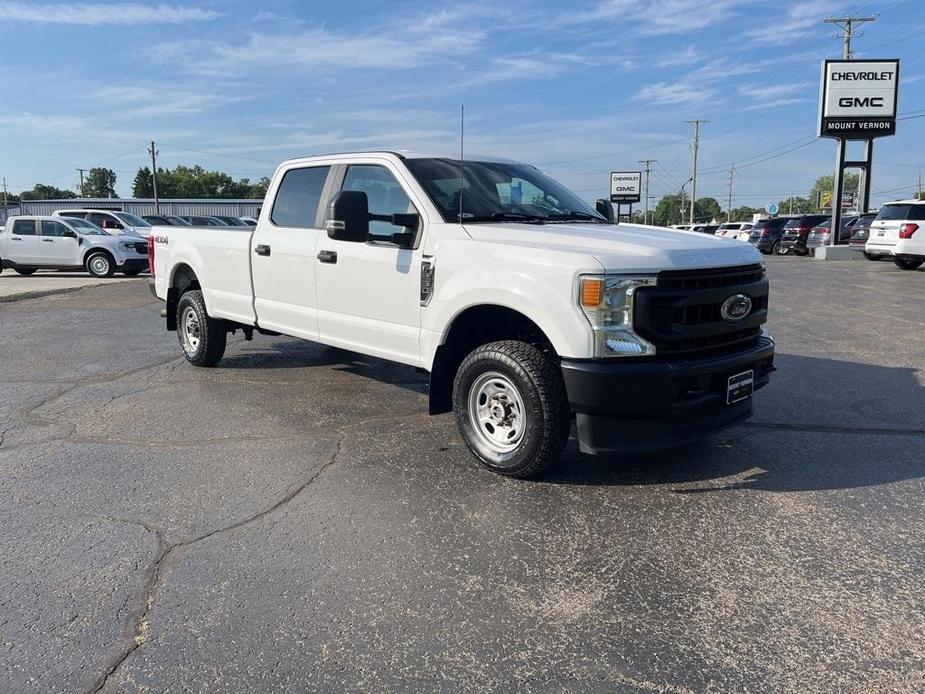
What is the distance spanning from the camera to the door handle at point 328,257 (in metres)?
5.52

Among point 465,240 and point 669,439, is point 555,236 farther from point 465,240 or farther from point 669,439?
point 669,439

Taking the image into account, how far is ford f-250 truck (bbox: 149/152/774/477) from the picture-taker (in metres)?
3.90

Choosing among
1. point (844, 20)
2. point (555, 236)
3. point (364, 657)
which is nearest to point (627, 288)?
point (555, 236)

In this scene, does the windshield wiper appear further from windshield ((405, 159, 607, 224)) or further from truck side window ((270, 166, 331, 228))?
truck side window ((270, 166, 331, 228))

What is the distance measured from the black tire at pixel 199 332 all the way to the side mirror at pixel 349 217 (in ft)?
9.78

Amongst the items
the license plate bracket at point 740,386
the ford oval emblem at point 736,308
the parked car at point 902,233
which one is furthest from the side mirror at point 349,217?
the parked car at point 902,233

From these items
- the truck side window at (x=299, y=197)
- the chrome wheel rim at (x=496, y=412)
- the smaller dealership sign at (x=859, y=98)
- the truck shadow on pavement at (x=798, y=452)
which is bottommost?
the truck shadow on pavement at (x=798, y=452)

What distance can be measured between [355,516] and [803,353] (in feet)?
20.7

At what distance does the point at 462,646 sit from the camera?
274 centimetres

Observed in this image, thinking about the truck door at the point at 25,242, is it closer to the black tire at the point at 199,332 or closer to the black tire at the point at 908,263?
the black tire at the point at 199,332

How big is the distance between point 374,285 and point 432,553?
230 cm

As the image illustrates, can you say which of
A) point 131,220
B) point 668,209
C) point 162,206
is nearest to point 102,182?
point 162,206

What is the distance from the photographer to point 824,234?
28.4 meters

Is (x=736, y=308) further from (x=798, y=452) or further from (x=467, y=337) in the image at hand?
(x=467, y=337)
